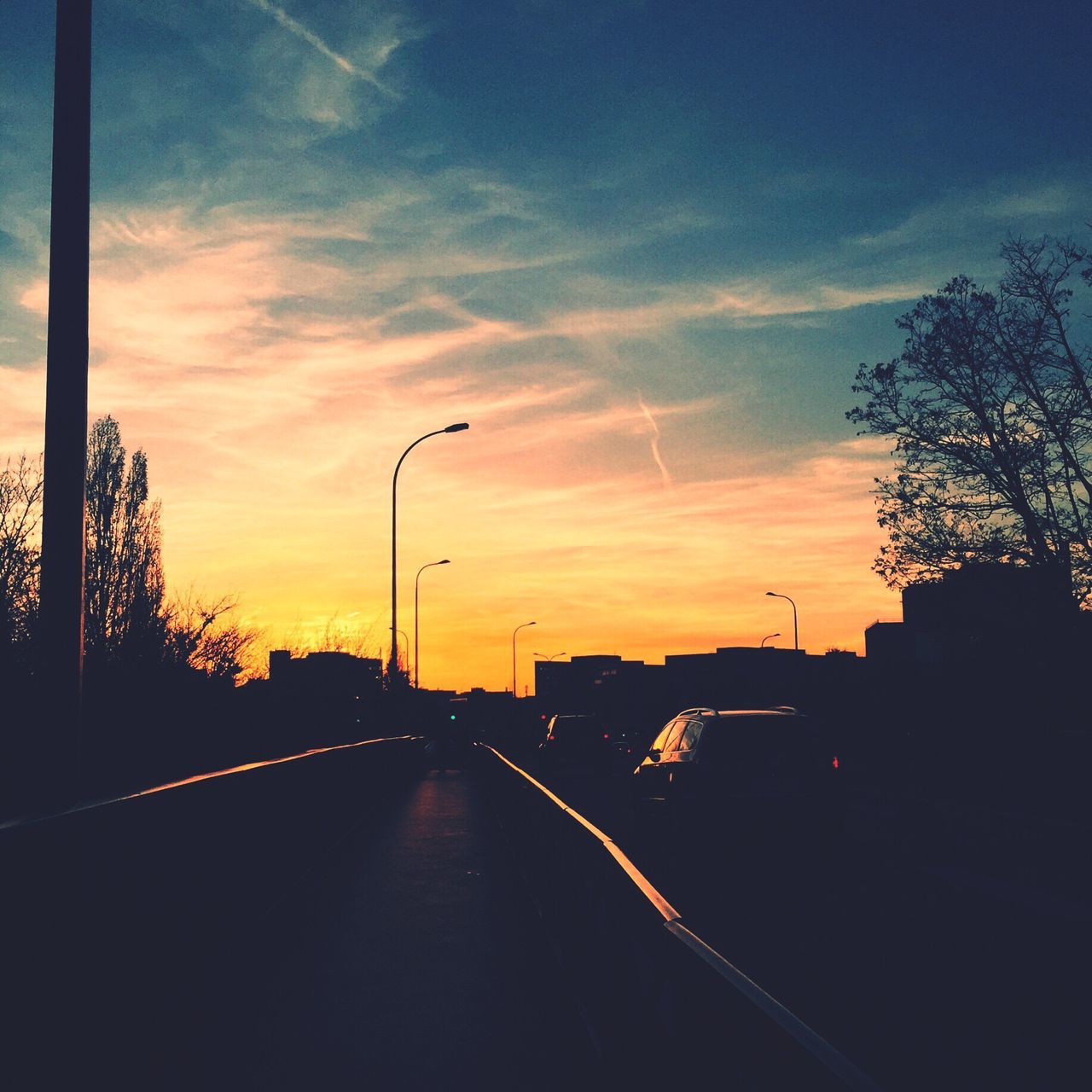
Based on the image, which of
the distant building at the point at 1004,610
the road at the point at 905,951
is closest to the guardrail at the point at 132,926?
the road at the point at 905,951

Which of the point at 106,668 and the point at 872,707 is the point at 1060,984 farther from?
the point at 872,707

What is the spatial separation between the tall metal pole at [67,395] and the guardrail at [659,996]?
129 inches

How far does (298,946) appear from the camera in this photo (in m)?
8.95

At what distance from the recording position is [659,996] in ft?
14.2

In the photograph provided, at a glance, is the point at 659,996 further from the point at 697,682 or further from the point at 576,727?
the point at 697,682

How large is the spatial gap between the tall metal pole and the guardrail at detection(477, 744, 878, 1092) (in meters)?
3.28

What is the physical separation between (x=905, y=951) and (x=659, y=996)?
16.2ft

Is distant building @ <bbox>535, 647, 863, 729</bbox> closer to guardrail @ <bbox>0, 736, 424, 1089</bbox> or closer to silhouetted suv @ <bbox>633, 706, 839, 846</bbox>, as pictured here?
silhouetted suv @ <bbox>633, 706, 839, 846</bbox>

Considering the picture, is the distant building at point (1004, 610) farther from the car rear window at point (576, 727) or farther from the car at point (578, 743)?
the car rear window at point (576, 727)

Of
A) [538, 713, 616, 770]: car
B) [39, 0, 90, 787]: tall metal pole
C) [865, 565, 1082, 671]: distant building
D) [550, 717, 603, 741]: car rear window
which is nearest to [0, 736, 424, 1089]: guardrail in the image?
[39, 0, 90, 787]: tall metal pole

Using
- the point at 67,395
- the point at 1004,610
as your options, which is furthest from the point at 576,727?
the point at 67,395

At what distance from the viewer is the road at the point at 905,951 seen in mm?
6043

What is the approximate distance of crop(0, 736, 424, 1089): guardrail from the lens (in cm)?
567

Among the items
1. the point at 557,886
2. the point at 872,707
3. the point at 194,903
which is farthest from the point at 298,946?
the point at 872,707
